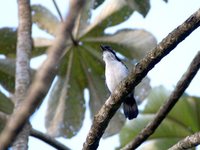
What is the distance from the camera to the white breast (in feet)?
13.1

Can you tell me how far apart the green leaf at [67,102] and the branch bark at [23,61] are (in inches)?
47.9

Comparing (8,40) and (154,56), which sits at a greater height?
(154,56)

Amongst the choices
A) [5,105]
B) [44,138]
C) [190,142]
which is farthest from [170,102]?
[5,105]

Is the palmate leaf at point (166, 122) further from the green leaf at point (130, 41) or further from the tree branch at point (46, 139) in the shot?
the tree branch at point (46, 139)

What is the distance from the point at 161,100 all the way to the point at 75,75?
0.93 m

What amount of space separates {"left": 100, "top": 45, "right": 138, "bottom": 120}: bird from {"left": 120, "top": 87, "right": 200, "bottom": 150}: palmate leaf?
0.99m

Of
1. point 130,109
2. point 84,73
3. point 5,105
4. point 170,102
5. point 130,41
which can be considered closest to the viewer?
point 170,102

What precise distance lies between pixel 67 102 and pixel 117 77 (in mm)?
1530

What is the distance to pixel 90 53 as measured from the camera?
17.0 ft

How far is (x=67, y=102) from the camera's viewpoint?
5.43 metres

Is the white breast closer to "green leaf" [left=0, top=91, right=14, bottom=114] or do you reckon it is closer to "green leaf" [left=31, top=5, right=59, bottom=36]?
→ "green leaf" [left=0, top=91, right=14, bottom=114]

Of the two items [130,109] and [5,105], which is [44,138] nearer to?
[5,105]

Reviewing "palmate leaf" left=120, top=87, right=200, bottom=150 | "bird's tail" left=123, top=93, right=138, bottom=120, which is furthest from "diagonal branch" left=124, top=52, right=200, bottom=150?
"palmate leaf" left=120, top=87, right=200, bottom=150

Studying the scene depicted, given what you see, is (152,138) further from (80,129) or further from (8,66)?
(8,66)
